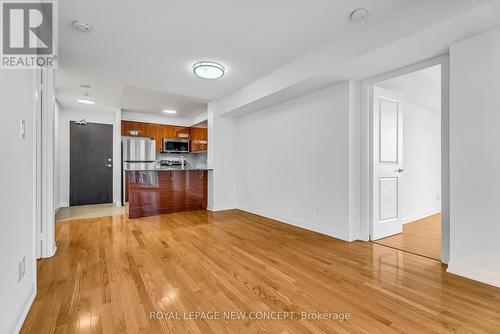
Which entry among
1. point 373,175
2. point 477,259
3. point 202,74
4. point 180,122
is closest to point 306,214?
point 373,175

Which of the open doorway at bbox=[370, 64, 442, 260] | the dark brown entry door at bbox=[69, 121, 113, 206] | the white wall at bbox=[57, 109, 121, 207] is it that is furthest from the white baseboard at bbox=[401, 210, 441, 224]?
the dark brown entry door at bbox=[69, 121, 113, 206]

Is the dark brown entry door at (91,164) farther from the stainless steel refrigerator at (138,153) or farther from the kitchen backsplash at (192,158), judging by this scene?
the kitchen backsplash at (192,158)

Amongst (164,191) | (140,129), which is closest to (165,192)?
(164,191)

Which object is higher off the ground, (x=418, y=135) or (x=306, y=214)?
(x=418, y=135)

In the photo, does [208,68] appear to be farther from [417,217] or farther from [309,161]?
[417,217]

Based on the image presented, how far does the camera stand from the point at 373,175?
319 centimetres

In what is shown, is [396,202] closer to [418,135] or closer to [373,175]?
[373,175]

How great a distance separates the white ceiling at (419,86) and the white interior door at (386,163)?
0.19 metres

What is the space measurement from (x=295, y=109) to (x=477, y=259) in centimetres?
293

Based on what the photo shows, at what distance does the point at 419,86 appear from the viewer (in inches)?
148

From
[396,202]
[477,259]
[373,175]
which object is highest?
[373,175]

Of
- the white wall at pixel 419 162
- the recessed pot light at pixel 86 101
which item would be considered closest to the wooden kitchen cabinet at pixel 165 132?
the recessed pot light at pixel 86 101

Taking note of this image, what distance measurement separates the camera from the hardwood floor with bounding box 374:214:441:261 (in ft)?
Result: 9.14

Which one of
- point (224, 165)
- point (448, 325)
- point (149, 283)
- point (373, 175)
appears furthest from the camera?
point (224, 165)
